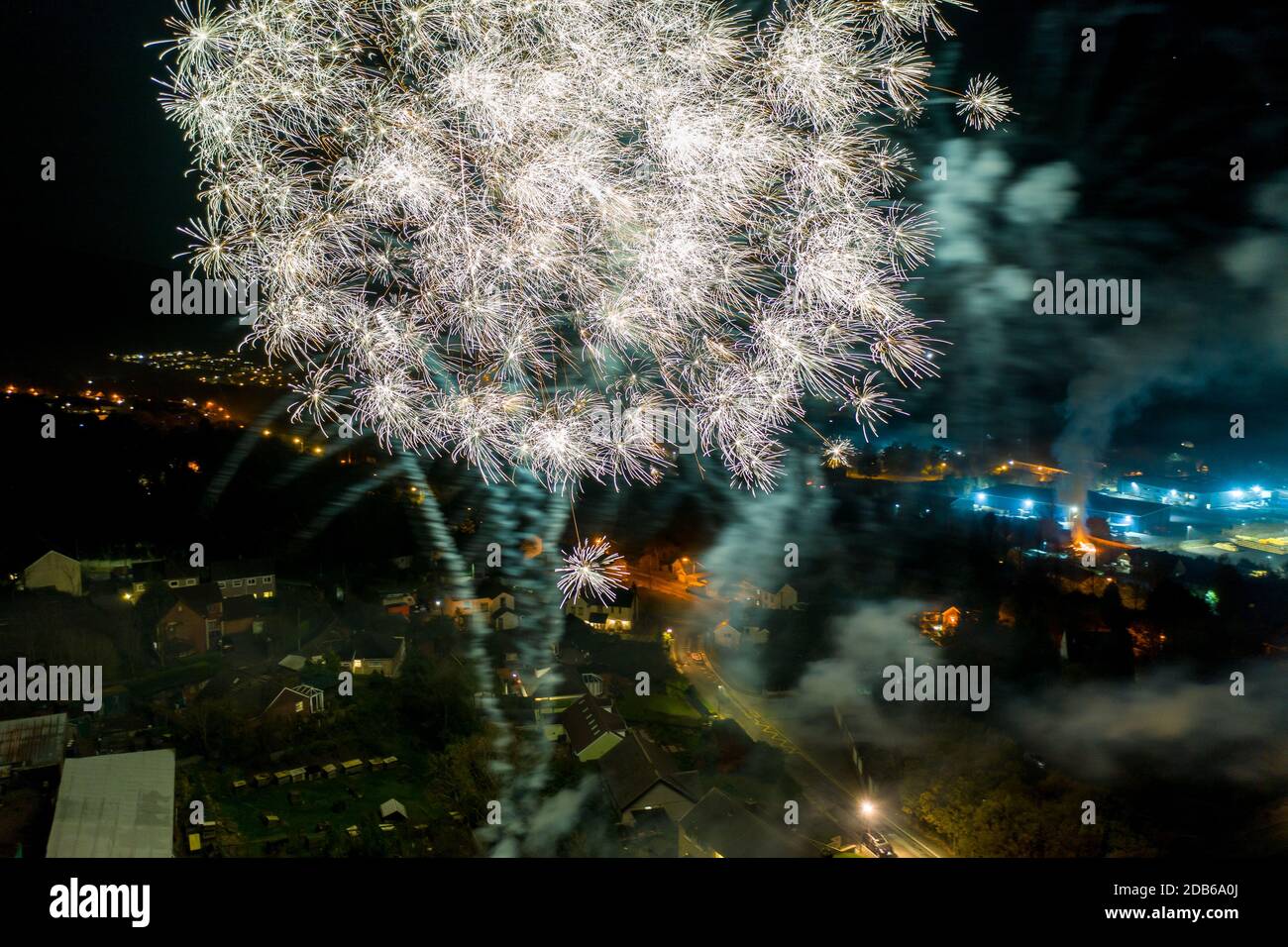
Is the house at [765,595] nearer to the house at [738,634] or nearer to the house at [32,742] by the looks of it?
the house at [738,634]

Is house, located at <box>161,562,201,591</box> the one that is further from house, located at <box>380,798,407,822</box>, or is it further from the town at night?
house, located at <box>380,798,407,822</box>

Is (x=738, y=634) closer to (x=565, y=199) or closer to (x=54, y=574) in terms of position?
(x=565, y=199)

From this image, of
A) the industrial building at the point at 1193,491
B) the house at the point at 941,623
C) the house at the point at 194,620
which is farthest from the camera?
the house at the point at 194,620

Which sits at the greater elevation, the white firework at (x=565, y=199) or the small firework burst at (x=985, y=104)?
the small firework burst at (x=985, y=104)

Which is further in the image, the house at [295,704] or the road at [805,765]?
the house at [295,704]

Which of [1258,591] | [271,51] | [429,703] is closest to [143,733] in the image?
[429,703]

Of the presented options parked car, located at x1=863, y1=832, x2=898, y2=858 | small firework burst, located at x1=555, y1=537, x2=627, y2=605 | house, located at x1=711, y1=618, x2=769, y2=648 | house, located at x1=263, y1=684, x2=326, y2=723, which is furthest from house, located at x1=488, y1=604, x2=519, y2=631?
parked car, located at x1=863, y1=832, x2=898, y2=858

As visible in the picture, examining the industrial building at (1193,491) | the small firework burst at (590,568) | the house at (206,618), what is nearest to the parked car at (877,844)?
the small firework burst at (590,568)

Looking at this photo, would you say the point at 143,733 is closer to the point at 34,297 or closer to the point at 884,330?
the point at 34,297
